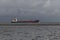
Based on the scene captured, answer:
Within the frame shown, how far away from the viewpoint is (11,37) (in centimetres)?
896

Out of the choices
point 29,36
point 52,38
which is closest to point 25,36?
point 29,36

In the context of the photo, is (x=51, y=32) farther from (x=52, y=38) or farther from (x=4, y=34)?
(x=4, y=34)

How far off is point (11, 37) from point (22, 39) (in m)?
0.64

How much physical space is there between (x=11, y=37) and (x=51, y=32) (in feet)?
7.91

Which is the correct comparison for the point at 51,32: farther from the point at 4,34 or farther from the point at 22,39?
the point at 4,34

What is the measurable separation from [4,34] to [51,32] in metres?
2.79

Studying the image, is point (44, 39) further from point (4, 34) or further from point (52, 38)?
point (4, 34)

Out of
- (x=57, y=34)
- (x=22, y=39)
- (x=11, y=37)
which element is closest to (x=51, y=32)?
(x=57, y=34)

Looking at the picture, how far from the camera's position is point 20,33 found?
9.28 meters

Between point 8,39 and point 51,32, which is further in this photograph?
point 51,32

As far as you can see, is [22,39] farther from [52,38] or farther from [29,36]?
[52,38]

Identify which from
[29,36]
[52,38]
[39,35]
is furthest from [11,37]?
[52,38]

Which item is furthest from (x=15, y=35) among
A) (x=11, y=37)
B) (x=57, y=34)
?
(x=57, y=34)

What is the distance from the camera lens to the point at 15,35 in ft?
29.8
